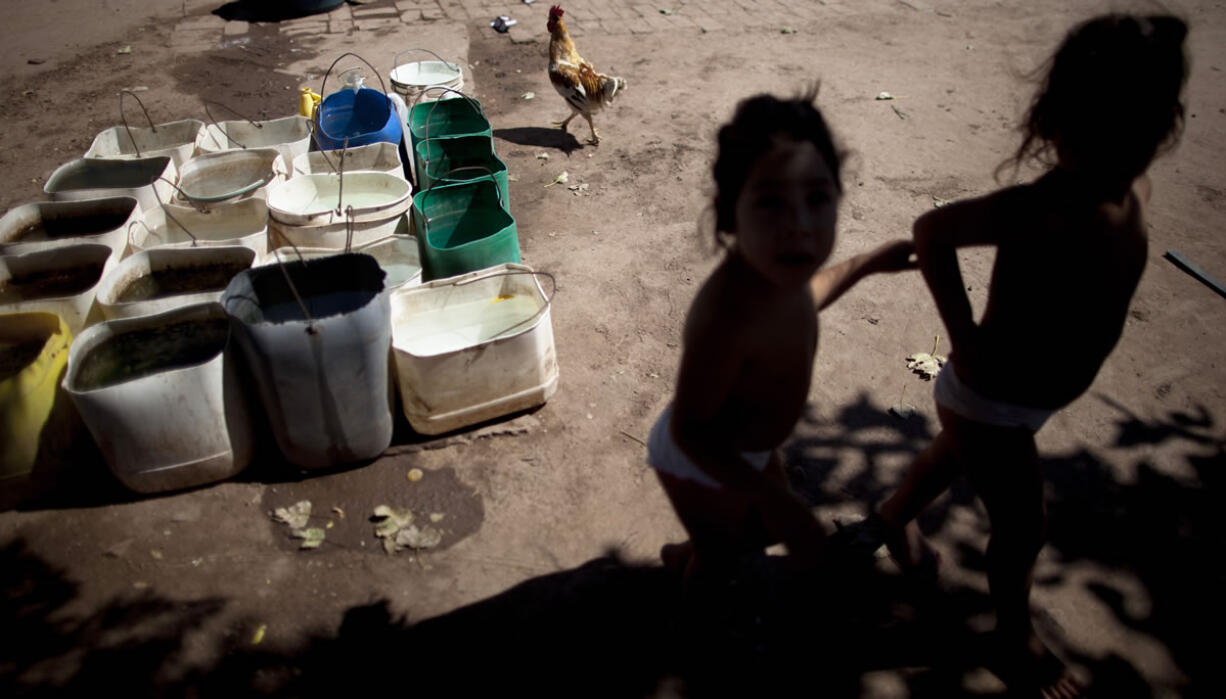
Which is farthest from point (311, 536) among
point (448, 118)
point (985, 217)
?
point (448, 118)

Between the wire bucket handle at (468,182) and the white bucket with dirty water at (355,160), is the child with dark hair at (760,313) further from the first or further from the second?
the white bucket with dirty water at (355,160)

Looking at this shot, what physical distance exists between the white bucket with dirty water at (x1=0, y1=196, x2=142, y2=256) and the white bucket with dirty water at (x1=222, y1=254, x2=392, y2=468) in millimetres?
997

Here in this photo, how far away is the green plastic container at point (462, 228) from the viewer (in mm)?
3533

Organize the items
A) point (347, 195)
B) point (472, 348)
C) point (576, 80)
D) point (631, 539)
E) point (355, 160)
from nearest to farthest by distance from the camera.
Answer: point (631, 539)
point (472, 348)
point (347, 195)
point (355, 160)
point (576, 80)

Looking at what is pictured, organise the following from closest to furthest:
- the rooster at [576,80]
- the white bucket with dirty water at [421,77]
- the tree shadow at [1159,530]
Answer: the tree shadow at [1159,530] < the white bucket with dirty water at [421,77] < the rooster at [576,80]

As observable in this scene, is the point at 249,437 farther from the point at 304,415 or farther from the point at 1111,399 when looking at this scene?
the point at 1111,399

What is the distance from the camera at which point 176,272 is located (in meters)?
3.18

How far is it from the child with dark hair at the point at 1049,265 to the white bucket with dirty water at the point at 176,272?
9.46 ft

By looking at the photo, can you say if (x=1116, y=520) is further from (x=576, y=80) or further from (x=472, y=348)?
(x=576, y=80)

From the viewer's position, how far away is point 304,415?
9.20 feet

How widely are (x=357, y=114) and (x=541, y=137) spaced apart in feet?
5.62

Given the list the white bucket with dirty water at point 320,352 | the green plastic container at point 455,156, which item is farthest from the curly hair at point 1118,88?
the green plastic container at point 455,156

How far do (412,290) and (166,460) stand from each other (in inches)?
47.7

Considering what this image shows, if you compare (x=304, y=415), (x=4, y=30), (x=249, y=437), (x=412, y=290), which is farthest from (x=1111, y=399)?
(x=4, y=30)
